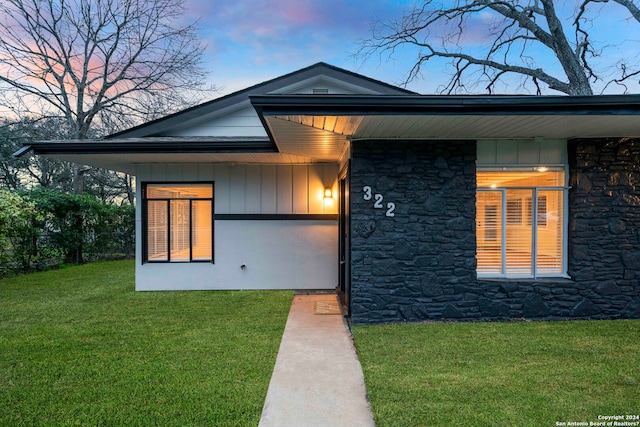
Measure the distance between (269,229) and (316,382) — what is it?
416 centimetres

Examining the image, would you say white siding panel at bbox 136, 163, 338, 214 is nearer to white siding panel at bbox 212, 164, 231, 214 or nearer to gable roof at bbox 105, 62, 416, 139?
white siding panel at bbox 212, 164, 231, 214

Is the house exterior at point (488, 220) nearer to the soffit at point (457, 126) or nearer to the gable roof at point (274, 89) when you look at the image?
the soffit at point (457, 126)

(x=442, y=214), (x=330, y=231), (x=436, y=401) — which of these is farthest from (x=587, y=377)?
(x=330, y=231)

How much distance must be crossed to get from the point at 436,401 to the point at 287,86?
6.18 meters

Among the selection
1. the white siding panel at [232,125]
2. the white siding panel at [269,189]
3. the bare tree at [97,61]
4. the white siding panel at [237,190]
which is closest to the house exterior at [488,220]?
the white siding panel at [269,189]

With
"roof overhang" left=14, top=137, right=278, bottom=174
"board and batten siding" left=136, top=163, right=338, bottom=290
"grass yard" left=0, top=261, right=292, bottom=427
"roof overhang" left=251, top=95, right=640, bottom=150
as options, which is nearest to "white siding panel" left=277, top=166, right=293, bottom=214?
"board and batten siding" left=136, top=163, right=338, bottom=290

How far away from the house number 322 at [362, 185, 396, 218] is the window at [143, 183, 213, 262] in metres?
3.54

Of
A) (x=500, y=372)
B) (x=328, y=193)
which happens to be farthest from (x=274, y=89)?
(x=500, y=372)

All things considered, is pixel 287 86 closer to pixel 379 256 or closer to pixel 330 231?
pixel 330 231

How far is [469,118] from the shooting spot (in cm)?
377

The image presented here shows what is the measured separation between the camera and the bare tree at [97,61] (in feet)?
39.3

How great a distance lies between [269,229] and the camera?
6.89 metres

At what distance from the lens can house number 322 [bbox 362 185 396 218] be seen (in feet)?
15.1

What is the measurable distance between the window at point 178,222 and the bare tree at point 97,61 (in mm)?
8157
